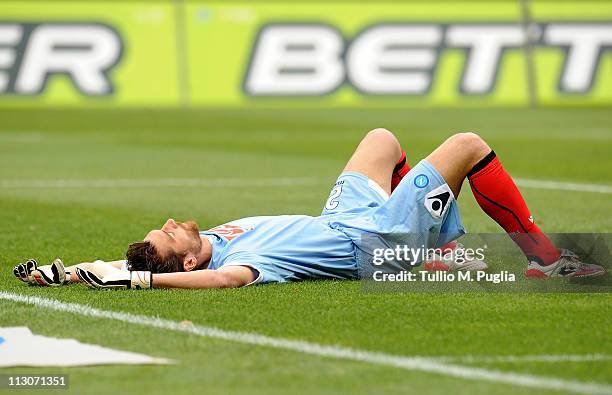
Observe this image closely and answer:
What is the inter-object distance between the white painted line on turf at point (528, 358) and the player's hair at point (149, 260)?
8.09ft

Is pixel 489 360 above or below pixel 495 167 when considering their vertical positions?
below

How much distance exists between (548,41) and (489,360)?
27778 mm

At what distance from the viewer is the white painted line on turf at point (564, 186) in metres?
15.8

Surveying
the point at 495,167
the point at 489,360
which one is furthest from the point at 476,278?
the point at 489,360

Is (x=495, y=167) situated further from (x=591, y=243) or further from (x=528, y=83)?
(x=528, y=83)

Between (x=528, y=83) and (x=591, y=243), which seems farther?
(x=528, y=83)

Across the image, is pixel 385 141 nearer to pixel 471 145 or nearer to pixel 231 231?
pixel 471 145

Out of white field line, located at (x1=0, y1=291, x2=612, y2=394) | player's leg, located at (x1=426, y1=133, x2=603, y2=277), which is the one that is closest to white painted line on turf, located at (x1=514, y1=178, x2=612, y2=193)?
player's leg, located at (x1=426, y1=133, x2=603, y2=277)

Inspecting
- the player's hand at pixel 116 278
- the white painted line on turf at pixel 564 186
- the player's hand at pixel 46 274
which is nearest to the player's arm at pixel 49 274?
the player's hand at pixel 46 274

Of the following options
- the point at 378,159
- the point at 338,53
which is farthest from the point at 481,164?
the point at 338,53

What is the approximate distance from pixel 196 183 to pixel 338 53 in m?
16.7

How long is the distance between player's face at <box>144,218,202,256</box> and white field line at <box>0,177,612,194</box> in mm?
7704

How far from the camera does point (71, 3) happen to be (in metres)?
32.8

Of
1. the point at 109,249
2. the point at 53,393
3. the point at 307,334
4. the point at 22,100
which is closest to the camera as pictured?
the point at 53,393
